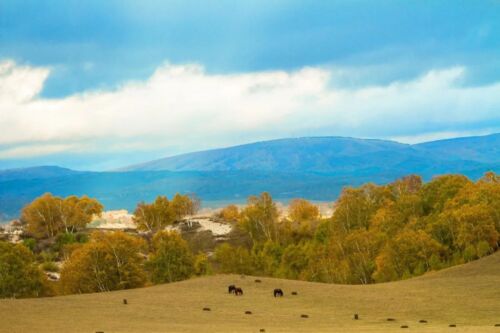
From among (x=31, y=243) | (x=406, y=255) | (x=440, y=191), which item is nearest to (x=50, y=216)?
(x=31, y=243)

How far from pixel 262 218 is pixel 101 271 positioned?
74.1m

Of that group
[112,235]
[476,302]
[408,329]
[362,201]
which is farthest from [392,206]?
[408,329]

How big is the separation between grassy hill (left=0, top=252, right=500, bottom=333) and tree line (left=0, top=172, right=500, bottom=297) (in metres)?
24.5

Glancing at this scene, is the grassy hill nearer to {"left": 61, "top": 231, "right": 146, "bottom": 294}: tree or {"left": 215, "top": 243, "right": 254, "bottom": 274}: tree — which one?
{"left": 61, "top": 231, "right": 146, "bottom": 294}: tree

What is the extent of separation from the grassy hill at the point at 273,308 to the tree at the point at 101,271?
23.8 meters

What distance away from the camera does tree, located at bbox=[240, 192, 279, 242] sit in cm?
16000

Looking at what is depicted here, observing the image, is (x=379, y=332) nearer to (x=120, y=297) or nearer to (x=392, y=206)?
(x=120, y=297)

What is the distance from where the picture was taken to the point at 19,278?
9319cm

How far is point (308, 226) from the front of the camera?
16712 cm

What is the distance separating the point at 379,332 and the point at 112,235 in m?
66.1

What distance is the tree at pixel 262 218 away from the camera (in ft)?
→ 525

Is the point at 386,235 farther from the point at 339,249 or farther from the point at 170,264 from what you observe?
the point at 170,264

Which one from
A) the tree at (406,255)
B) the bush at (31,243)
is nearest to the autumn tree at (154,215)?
the bush at (31,243)

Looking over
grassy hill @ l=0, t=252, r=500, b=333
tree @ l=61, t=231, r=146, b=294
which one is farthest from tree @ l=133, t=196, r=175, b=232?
grassy hill @ l=0, t=252, r=500, b=333
